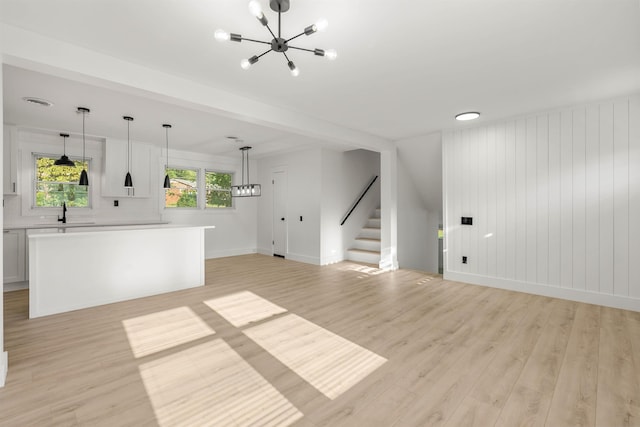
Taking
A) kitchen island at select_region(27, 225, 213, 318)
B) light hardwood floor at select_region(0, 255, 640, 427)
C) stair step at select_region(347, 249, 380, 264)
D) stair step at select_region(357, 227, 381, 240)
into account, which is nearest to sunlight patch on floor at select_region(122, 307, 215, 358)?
light hardwood floor at select_region(0, 255, 640, 427)

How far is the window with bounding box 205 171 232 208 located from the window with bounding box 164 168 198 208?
1.02 ft

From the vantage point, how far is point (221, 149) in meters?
6.82

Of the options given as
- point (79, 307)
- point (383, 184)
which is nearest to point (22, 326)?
point (79, 307)

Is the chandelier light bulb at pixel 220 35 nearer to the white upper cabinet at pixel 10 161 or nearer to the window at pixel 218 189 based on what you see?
the white upper cabinet at pixel 10 161

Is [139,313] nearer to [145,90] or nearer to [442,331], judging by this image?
[145,90]

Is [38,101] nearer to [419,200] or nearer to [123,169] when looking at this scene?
[123,169]

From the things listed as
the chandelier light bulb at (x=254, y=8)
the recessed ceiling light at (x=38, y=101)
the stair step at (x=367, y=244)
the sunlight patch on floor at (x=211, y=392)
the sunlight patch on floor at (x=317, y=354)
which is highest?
the recessed ceiling light at (x=38, y=101)

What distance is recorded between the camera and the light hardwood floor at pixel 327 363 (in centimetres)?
179

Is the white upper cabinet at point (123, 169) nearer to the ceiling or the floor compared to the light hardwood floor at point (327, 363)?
nearer to the ceiling

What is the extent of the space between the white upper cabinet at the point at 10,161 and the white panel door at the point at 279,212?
15.5ft

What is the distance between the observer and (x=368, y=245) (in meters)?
6.88

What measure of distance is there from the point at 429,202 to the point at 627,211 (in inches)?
149

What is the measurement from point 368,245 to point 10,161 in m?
6.76

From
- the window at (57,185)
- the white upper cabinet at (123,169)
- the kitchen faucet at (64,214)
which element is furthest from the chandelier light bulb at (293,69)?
the window at (57,185)
